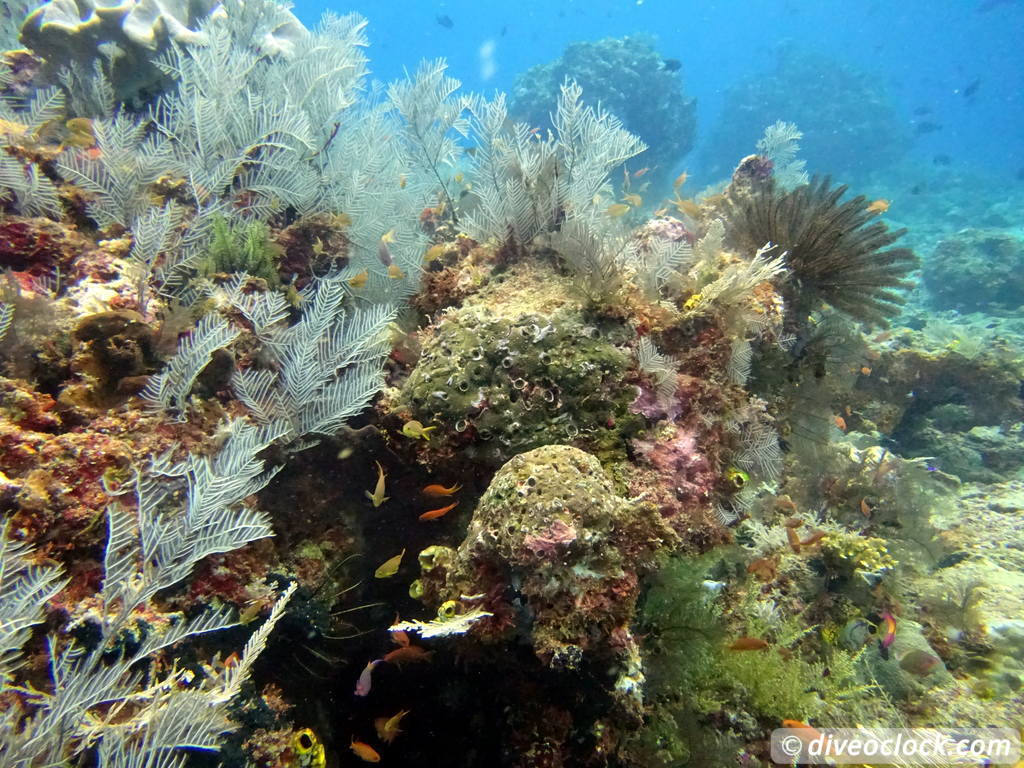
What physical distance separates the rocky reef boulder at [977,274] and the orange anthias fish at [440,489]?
18.4m

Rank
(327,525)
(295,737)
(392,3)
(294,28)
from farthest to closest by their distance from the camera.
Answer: (392,3) < (294,28) < (327,525) < (295,737)

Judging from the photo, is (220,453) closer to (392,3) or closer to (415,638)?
(415,638)

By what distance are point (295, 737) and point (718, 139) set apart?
40.0 metres

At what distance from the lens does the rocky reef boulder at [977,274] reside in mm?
14684

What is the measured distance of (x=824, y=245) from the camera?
4559 mm

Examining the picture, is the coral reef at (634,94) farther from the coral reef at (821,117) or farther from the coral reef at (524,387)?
the coral reef at (524,387)

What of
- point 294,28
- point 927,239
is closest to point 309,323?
point 294,28

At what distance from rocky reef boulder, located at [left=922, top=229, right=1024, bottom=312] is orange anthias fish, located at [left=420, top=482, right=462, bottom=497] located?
18365 millimetres

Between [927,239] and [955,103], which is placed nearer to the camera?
[927,239]

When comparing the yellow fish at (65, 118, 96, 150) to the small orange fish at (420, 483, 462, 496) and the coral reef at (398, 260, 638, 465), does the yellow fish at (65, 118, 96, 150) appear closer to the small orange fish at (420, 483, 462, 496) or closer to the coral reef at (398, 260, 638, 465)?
the coral reef at (398, 260, 638, 465)

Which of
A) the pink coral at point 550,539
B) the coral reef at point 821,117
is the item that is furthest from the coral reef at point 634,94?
the pink coral at point 550,539

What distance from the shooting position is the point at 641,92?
22.1 m

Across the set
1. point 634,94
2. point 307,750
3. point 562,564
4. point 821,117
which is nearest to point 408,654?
point 307,750

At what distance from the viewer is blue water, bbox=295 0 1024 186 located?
5023 cm
